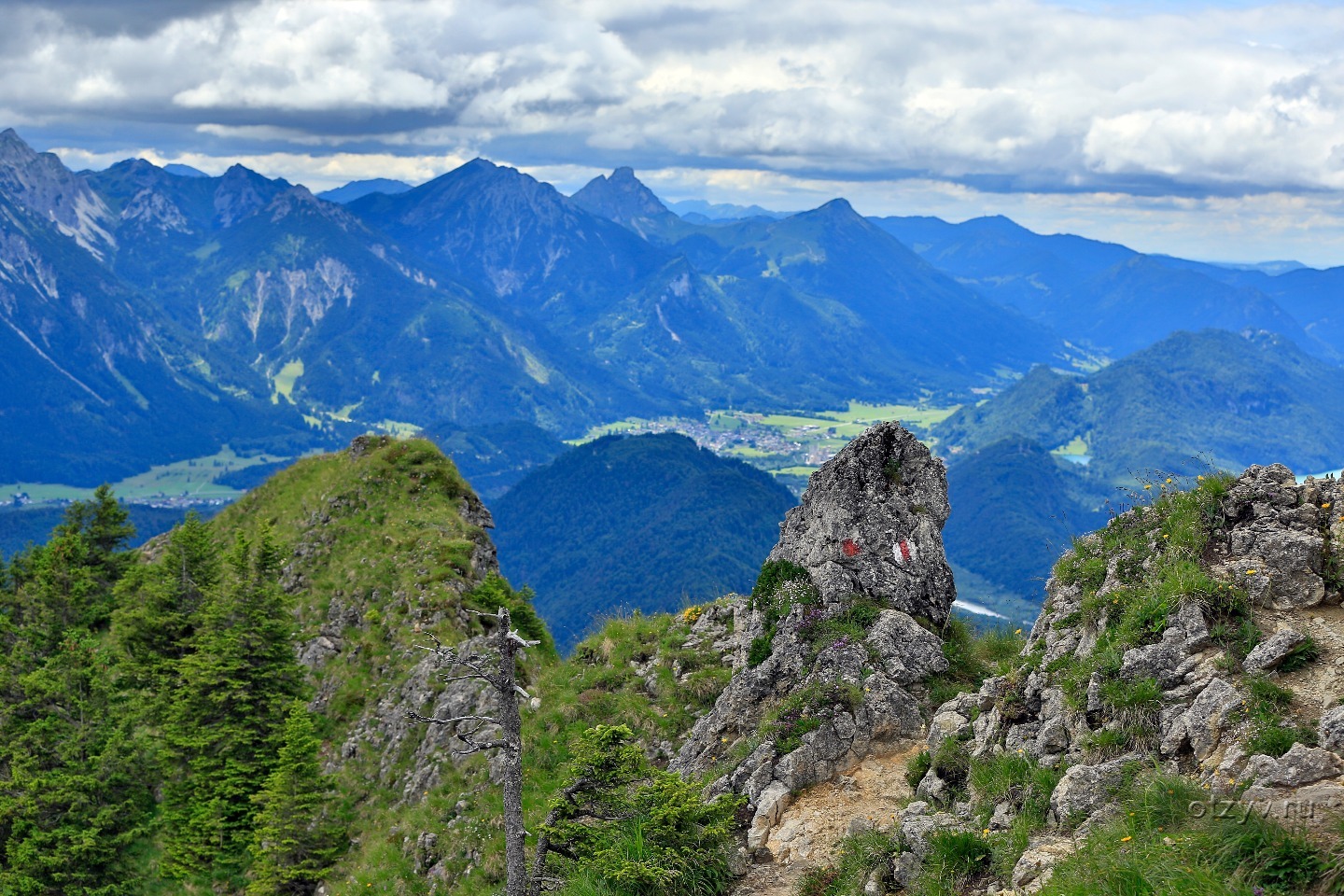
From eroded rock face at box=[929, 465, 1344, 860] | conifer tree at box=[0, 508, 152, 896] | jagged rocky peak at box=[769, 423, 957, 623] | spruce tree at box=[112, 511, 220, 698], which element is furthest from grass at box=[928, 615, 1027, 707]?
spruce tree at box=[112, 511, 220, 698]

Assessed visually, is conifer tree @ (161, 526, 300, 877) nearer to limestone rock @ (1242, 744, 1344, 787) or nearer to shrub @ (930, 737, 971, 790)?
shrub @ (930, 737, 971, 790)

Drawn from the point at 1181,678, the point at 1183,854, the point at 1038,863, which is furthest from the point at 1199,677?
the point at 1038,863

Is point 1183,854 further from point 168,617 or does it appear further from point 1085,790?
point 168,617

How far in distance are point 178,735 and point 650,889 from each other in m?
25.4

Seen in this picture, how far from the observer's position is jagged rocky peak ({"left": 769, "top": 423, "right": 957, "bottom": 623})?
2330 cm

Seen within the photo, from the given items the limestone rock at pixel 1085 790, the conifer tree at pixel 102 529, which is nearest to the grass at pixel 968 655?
the limestone rock at pixel 1085 790

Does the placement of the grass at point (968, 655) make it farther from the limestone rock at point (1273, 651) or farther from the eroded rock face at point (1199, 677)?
the limestone rock at point (1273, 651)

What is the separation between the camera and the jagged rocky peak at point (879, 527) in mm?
23297

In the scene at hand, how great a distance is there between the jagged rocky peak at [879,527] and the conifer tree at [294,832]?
17026 millimetres

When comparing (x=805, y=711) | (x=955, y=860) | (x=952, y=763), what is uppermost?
(x=955, y=860)

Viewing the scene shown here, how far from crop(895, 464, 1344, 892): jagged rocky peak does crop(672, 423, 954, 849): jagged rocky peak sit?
2.87m

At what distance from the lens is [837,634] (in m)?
21.7

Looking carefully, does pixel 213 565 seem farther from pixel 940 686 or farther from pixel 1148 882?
pixel 1148 882

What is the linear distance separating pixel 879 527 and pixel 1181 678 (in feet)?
36.5
